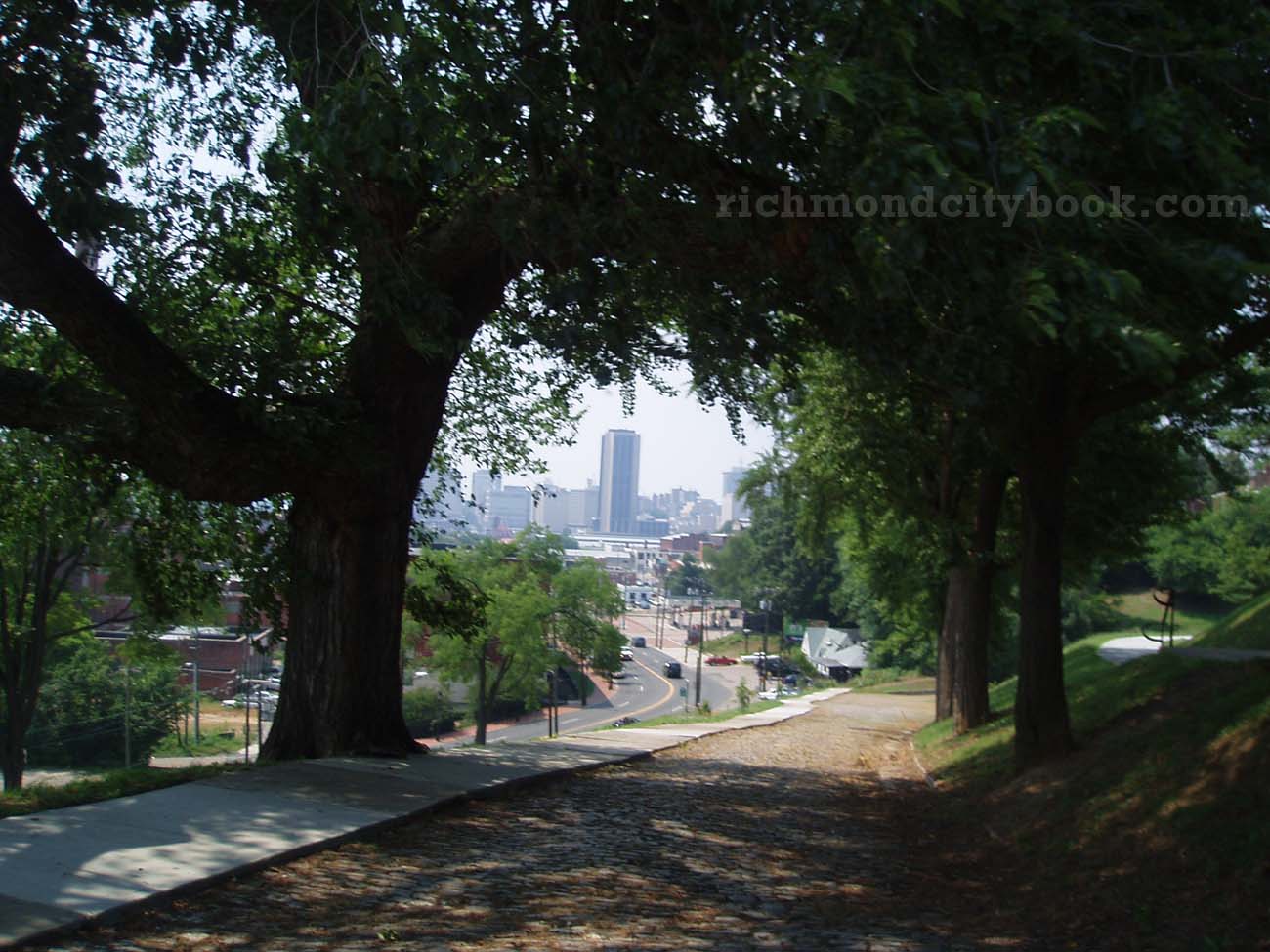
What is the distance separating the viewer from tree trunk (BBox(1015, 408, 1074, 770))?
11.7m

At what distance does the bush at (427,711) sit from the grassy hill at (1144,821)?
43402mm

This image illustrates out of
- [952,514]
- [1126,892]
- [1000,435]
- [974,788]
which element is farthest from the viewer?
[952,514]

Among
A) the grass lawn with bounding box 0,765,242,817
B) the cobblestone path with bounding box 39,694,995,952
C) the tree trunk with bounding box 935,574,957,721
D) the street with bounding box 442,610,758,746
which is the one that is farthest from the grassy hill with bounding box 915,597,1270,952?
the street with bounding box 442,610,758,746

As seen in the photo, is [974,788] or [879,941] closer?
[879,941]

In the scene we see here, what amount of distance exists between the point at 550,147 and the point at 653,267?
120 cm

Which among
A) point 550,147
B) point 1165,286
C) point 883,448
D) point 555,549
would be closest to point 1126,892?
point 1165,286

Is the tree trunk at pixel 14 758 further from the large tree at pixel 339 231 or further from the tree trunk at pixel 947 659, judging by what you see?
the tree trunk at pixel 947 659

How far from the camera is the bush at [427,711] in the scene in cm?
5525

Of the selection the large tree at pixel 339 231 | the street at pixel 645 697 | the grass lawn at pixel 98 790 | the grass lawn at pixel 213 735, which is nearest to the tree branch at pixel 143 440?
the large tree at pixel 339 231

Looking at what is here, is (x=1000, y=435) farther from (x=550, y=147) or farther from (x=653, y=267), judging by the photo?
(x=550, y=147)

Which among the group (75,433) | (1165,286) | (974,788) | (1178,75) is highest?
(1178,75)

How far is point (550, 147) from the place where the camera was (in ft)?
30.0

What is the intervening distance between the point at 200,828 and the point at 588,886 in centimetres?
258

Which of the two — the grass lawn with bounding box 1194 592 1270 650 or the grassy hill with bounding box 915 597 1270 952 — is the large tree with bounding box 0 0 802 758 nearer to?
the grassy hill with bounding box 915 597 1270 952
